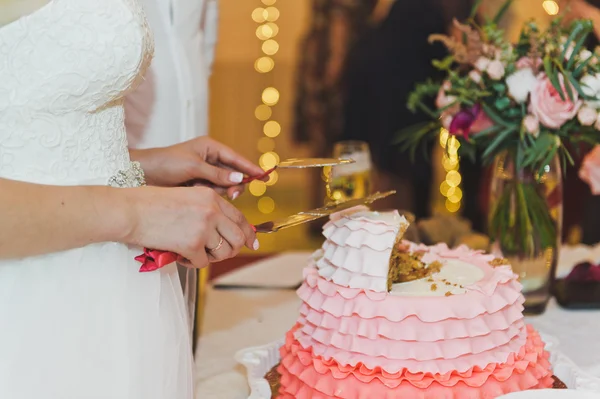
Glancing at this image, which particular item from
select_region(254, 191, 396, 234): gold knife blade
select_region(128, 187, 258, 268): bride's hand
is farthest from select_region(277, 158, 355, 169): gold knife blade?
select_region(128, 187, 258, 268): bride's hand

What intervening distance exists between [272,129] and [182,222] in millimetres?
5187

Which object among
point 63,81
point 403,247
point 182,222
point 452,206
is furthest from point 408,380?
point 452,206

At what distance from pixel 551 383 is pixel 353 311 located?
0.39 m

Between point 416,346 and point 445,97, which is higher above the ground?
point 445,97

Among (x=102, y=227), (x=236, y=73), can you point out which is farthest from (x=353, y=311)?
(x=236, y=73)

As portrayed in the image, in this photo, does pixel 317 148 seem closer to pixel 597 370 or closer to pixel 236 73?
pixel 236 73

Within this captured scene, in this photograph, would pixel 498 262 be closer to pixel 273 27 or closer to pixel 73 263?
pixel 73 263

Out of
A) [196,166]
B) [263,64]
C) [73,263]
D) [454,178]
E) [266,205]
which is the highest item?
[263,64]

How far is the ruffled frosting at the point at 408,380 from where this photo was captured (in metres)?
1.11

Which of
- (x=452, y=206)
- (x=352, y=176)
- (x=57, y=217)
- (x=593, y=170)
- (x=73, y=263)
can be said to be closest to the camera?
(x=57, y=217)

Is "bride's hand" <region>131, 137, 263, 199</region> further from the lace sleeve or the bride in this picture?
the lace sleeve

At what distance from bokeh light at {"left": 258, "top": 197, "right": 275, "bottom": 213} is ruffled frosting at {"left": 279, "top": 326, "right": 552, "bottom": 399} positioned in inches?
197

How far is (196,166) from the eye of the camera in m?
1.45

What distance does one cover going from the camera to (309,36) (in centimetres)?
568
